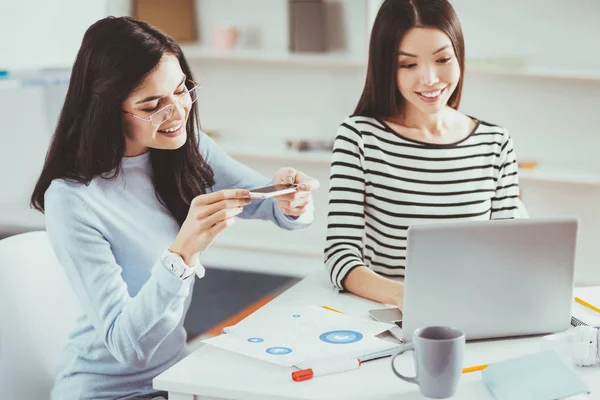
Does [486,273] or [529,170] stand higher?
[486,273]

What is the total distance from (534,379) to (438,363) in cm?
16

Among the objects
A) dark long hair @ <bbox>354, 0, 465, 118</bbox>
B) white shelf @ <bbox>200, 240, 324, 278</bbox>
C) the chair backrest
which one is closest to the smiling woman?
dark long hair @ <bbox>354, 0, 465, 118</bbox>

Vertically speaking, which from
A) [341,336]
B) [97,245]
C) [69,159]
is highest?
[69,159]

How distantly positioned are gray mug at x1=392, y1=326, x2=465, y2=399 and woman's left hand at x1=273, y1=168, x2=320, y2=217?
548mm

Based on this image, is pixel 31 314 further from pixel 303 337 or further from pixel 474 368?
pixel 474 368

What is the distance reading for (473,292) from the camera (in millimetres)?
1372

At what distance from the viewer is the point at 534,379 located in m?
1.22

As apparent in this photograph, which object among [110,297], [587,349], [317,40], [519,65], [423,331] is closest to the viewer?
[423,331]

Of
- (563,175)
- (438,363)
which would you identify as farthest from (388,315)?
(563,175)

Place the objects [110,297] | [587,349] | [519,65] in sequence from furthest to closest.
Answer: [519,65] < [110,297] < [587,349]

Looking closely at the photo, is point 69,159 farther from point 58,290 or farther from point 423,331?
point 423,331

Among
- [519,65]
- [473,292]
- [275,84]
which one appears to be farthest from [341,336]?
[275,84]

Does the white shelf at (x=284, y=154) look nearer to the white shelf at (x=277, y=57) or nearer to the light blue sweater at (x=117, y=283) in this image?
the white shelf at (x=277, y=57)

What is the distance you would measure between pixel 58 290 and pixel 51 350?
0.13m
